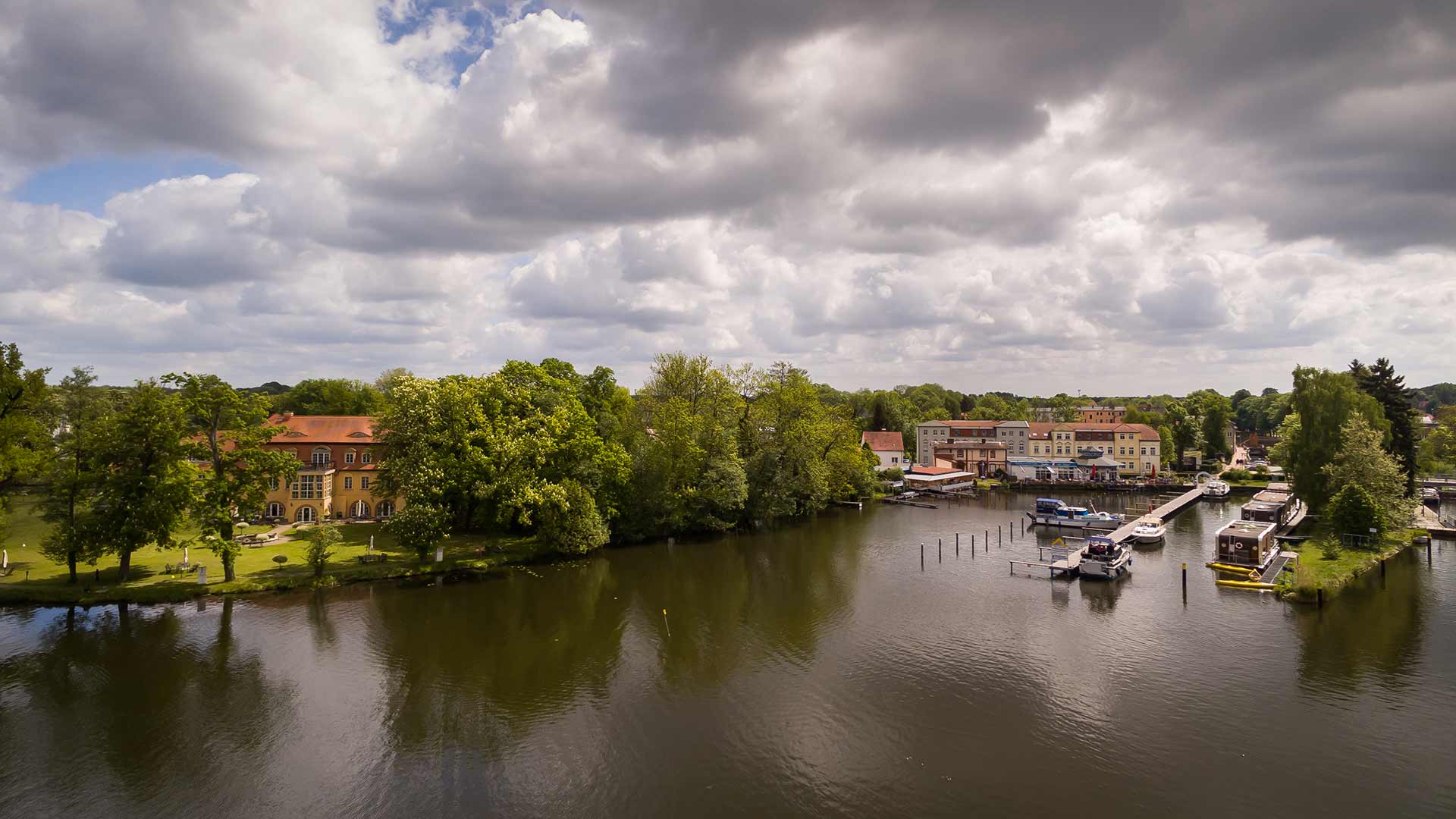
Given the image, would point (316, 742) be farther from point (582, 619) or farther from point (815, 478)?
point (815, 478)

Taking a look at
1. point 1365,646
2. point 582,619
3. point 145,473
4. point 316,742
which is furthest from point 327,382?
point 1365,646

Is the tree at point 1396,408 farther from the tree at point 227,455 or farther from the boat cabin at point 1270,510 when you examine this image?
the tree at point 227,455

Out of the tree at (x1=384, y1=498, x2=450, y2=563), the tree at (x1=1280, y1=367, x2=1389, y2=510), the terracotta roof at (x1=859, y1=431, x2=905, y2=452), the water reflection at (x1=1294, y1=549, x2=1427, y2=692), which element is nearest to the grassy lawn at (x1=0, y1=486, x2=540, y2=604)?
the tree at (x1=384, y1=498, x2=450, y2=563)

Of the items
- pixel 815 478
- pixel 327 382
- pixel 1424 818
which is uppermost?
pixel 327 382

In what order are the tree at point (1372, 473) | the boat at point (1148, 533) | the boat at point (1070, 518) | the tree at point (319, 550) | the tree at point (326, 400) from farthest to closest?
the tree at point (326, 400)
the boat at point (1070, 518)
the boat at point (1148, 533)
the tree at point (1372, 473)
the tree at point (319, 550)

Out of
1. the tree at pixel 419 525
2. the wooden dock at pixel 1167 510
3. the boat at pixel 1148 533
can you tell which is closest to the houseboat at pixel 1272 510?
the wooden dock at pixel 1167 510
